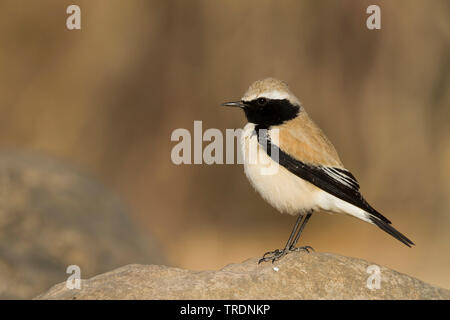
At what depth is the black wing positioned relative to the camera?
5561 mm

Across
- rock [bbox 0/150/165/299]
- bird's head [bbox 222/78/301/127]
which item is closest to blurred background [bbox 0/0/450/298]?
rock [bbox 0/150/165/299]

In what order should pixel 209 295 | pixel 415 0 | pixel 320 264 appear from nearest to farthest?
pixel 209 295, pixel 320 264, pixel 415 0

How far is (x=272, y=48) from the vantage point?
1026 cm

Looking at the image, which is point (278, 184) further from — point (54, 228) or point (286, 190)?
point (54, 228)

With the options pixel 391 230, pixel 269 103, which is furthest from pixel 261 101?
pixel 391 230

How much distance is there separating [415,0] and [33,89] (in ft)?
18.8

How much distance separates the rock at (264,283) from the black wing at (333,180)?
41cm

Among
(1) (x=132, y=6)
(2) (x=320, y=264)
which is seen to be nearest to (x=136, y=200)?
(1) (x=132, y=6)

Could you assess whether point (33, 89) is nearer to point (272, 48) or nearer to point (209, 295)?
point (272, 48)

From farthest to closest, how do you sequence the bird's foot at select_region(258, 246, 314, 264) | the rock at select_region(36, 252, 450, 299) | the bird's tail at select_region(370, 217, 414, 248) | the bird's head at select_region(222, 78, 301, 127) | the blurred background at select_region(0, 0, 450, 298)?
1. the blurred background at select_region(0, 0, 450, 298)
2. the bird's head at select_region(222, 78, 301, 127)
3. the bird's foot at select_region(258, 246, 314, 264)
4. the bird's tail at select_region(370, 217, 414, 248)
5. the rock at select_region(36, 252, 450, 299)

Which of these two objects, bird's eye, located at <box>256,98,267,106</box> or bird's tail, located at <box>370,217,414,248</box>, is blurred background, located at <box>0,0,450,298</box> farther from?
bird's tail, located at <box>370,217,414,248</box>

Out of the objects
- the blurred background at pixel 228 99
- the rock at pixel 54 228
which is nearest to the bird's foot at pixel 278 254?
the rock at pixel 54 228

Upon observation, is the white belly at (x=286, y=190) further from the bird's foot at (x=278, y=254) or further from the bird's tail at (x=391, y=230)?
the bird's foot at (x=278, y=254)

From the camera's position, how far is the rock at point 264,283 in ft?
15.6
